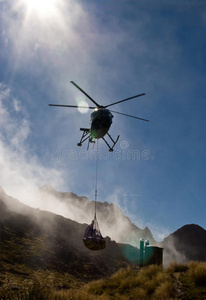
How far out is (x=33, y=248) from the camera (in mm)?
62750

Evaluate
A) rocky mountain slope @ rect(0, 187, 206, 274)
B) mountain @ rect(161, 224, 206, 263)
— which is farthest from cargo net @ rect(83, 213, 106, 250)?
mountain @ rect(161, 224, 206, 263)

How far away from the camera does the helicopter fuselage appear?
13836mm

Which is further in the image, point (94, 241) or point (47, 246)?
point (47, 246)

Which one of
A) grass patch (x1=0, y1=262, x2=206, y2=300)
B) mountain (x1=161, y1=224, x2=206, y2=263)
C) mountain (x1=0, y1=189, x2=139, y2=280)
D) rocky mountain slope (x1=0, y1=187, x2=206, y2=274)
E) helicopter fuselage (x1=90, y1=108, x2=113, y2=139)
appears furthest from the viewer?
mountain (x1=161, y1=224, x2=206, y2=263)

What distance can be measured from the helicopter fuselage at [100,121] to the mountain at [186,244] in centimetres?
11577

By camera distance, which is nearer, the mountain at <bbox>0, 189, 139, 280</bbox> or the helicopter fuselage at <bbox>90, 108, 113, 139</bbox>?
the helicopter fuselage at <bbox>90, 108, 113, 139</bbox>

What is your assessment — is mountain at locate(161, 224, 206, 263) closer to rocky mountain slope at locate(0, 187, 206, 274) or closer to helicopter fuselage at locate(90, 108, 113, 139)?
rocky mountain slope at locate(0, 187, 206, 274)

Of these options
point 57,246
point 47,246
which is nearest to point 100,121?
point 47,246

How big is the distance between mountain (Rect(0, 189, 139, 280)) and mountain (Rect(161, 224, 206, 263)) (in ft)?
89.8

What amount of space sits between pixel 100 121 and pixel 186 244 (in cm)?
12853

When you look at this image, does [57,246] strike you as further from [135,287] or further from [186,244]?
[186,244]

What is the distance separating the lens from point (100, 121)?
1383cm

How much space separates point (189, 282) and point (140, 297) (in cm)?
266

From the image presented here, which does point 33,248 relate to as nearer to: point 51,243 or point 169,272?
point 51,243
